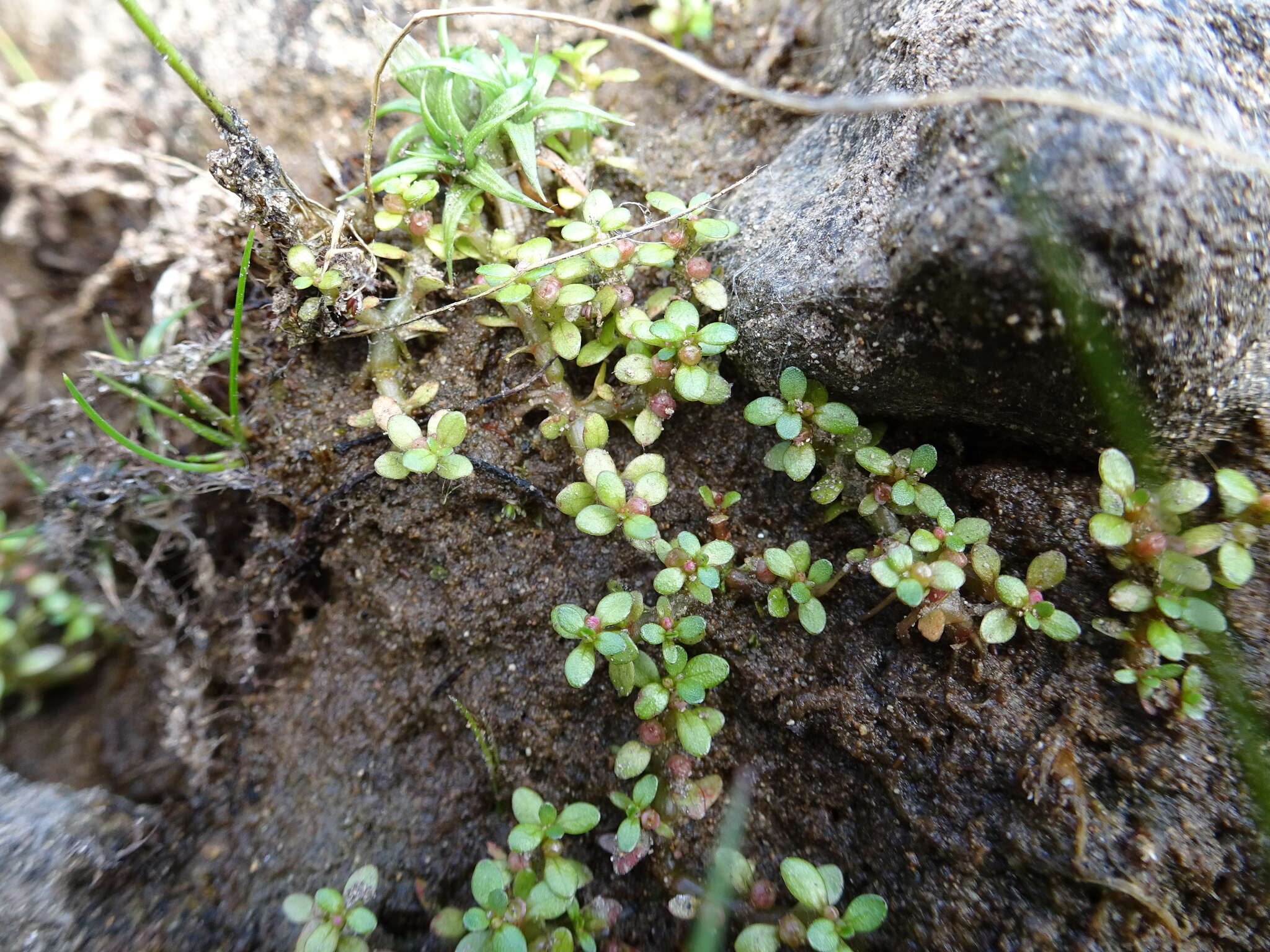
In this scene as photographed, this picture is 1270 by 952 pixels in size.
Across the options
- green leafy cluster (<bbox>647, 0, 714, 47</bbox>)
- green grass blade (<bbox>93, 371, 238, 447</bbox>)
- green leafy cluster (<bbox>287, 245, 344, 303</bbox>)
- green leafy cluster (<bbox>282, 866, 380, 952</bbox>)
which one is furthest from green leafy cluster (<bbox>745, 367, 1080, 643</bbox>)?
green grass blade (<bbox>93, 371, 238, 447</bbox>)

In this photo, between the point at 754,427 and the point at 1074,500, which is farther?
the point at 754,427

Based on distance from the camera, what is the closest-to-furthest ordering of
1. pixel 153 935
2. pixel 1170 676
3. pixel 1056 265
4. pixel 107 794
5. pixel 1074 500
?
pixel 1056 265, pixel 1170 676, pixel 1074 500, pixel 153 935, pixel 107 794

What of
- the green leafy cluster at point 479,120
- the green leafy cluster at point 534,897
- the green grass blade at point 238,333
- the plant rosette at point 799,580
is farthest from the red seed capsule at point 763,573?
the green grass blade at point 238,333

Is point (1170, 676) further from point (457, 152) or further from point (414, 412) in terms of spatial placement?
point (457, 152)

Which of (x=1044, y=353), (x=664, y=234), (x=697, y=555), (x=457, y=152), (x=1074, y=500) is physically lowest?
(x=1074, y=500)

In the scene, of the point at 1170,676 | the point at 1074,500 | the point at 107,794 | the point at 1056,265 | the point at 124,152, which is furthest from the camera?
the point at 124,152

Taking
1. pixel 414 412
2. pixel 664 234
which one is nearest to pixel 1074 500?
pixel 664 234
